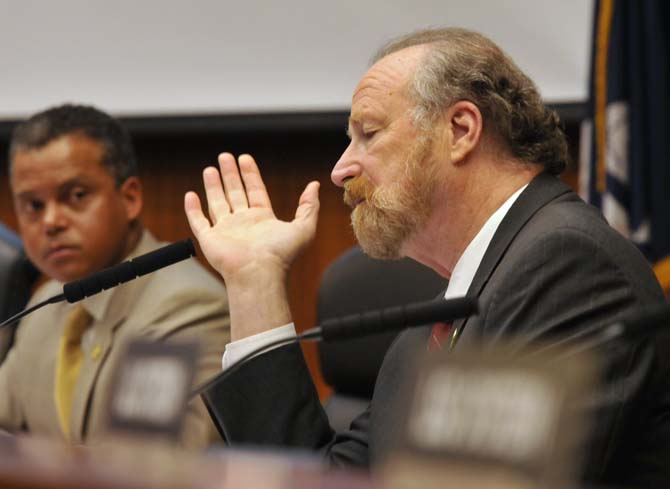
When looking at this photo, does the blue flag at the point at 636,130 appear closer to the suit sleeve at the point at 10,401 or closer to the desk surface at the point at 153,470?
the suit sleeve at the point at 10,401

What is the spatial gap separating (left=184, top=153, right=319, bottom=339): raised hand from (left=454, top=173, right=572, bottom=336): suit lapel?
1.10 ft

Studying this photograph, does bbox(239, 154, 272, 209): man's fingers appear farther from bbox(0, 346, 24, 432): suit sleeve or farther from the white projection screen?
the white projection screen

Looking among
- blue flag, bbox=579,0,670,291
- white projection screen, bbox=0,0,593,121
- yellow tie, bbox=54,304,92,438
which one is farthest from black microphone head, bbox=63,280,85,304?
white projection screen, bbox=0,0,593,121

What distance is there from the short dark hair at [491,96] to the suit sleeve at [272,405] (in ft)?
1.51

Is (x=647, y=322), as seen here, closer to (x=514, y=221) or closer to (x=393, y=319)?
(x=393, y=319)

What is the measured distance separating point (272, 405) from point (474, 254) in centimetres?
38

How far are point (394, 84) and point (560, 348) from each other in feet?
2.34

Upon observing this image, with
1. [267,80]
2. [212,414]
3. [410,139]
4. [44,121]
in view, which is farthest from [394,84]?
[267,80]

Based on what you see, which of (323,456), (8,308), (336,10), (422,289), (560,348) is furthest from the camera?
(336,10)

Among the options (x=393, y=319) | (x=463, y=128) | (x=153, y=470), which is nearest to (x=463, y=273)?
(x=463, y=128)

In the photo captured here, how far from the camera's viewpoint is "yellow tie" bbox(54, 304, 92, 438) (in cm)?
232

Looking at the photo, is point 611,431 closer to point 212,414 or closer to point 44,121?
point 212,414

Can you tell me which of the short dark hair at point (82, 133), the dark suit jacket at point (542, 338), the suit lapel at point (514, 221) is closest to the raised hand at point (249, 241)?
the dark suit jacket at point (542, 338)

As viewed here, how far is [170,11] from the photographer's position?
145 inches
